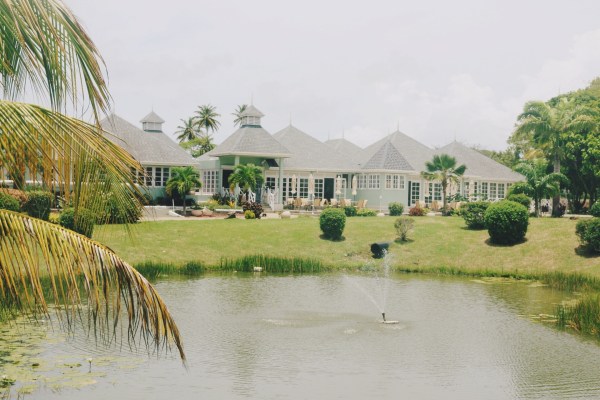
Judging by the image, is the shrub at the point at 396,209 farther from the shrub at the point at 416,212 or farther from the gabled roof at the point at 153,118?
the gabled roof at the point at 153,118

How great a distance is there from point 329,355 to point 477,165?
3819 centimetres

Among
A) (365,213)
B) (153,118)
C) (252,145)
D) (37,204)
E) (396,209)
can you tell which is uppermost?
(153,118)

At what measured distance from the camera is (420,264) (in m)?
27.1

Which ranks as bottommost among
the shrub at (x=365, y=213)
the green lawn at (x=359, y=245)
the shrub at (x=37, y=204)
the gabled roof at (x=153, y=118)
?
the green lawn at (x=359, y=245)

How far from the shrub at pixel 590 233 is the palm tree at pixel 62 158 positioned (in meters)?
22.7

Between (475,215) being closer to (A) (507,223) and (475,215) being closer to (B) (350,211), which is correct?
(A) (507,223)

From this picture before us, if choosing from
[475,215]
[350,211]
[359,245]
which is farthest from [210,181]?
[475,215]

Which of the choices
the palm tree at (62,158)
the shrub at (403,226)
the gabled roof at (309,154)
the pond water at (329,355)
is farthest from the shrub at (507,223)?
the palm tree at (62,158)

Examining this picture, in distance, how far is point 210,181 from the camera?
146 ft

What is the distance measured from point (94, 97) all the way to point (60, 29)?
2.03ft

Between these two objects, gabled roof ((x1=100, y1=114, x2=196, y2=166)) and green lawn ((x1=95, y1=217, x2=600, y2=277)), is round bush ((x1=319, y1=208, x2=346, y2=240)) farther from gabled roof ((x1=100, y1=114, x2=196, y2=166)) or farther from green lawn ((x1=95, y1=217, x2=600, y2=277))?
gabled roof ((x1=100, y1=114, x2=196, y2=166))

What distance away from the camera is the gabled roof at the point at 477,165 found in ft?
158

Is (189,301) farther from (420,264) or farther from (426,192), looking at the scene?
(426,192)

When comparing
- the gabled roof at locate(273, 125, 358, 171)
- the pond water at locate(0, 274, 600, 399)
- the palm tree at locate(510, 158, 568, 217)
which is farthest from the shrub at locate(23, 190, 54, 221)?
the palm tree at locate(510, 158, 568, 217)
